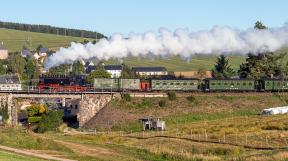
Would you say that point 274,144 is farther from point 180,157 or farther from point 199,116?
point 199,116

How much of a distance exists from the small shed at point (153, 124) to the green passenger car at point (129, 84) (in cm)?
1900

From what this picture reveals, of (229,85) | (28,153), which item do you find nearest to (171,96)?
(229,85)

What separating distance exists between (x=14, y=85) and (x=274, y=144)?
3299 inches

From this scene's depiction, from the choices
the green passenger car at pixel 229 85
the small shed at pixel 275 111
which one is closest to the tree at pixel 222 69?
the green passenger car at pixel 229 85

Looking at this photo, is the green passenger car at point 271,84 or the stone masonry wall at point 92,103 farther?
the green passenger car at point 271,84

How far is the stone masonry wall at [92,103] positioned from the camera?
334 ft

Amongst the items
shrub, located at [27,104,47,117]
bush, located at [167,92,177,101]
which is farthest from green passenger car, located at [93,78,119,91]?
shrub, located at [27,104,47,117]

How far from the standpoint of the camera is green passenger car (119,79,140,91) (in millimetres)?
111688

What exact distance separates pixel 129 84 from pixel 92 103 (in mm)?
11818

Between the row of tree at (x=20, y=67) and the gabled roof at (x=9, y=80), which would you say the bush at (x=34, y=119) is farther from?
the row of tree at (x=20, y=67)

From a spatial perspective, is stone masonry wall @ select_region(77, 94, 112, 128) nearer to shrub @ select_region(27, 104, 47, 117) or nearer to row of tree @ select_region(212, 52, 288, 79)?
shrub @ select_region(27, 104, 47, 117)

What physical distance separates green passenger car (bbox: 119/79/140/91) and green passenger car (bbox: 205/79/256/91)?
14.2 metres

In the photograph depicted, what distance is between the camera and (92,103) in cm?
10262

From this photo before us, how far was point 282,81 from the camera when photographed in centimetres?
12069
